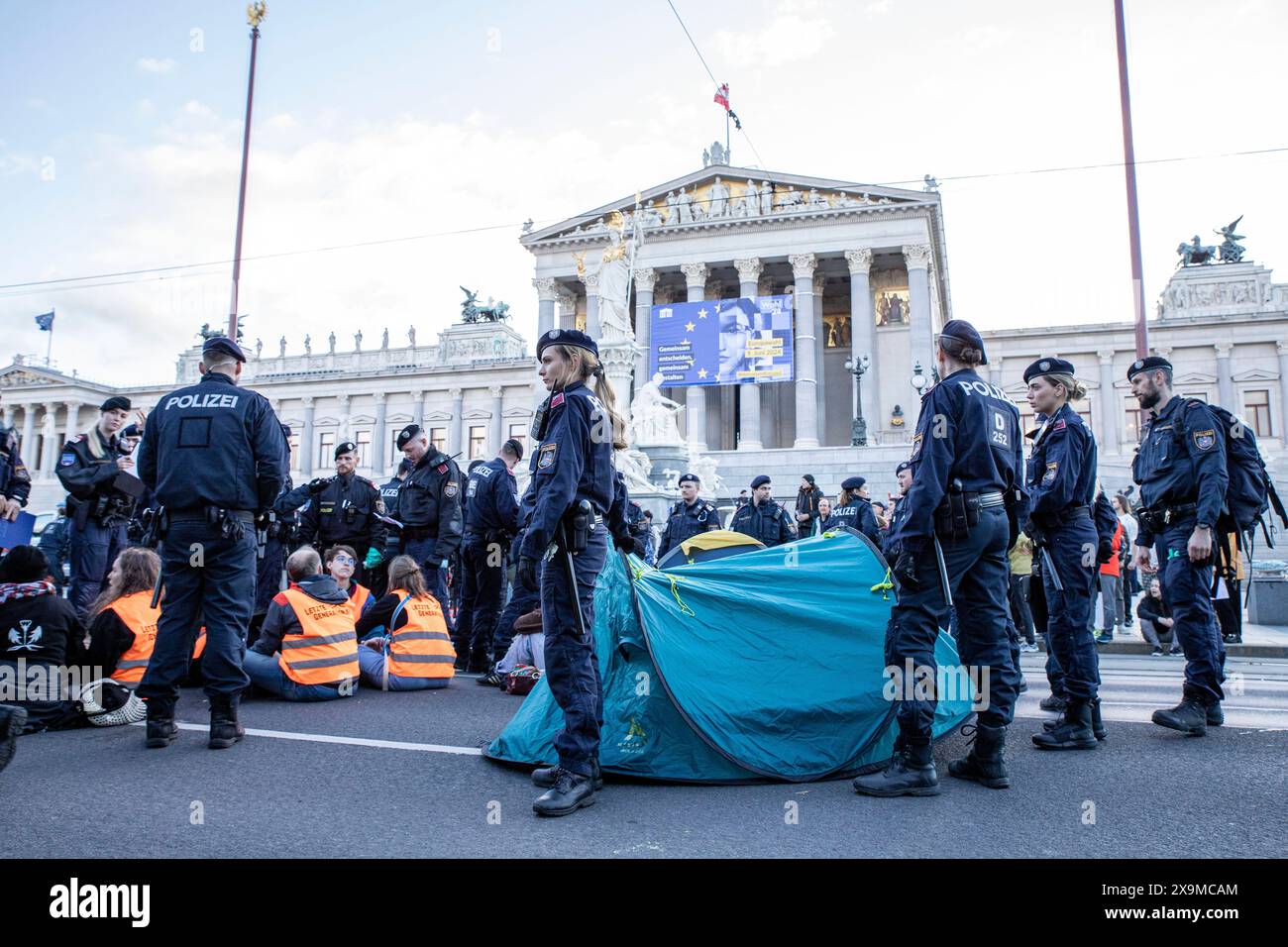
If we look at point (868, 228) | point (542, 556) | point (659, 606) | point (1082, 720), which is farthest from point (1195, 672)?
point (868, 228)

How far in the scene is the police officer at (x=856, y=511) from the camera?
10383 mm

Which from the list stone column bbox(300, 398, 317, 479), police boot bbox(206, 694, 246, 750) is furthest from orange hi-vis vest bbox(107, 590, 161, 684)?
stone column bbox(300, 398, 317, 479)

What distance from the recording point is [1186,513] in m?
5.38

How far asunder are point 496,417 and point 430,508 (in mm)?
51390

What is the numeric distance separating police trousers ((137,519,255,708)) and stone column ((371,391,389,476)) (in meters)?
55.5

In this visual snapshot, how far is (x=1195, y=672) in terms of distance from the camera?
17.0ft

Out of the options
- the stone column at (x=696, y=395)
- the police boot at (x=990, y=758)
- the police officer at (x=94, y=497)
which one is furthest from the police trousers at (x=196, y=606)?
the stone column at (x=696, y=395)

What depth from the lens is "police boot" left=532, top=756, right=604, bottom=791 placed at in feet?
12.6

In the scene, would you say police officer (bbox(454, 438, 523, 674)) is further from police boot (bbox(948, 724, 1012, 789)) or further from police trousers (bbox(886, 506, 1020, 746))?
police boot (bbox(948, 724, 1012, 789))

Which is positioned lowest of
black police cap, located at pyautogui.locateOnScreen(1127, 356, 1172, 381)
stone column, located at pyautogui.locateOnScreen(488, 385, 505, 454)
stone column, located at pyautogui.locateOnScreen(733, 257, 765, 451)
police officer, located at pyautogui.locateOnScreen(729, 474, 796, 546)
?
police officer, located at pyautogui.locateOnScreen(729, 474, 796, 546)

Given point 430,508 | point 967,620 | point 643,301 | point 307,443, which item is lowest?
point 967,620

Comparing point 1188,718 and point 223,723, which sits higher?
point 223,723

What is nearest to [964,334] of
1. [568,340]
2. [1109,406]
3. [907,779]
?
[568,340]

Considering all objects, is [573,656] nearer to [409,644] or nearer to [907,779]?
[907,779]
